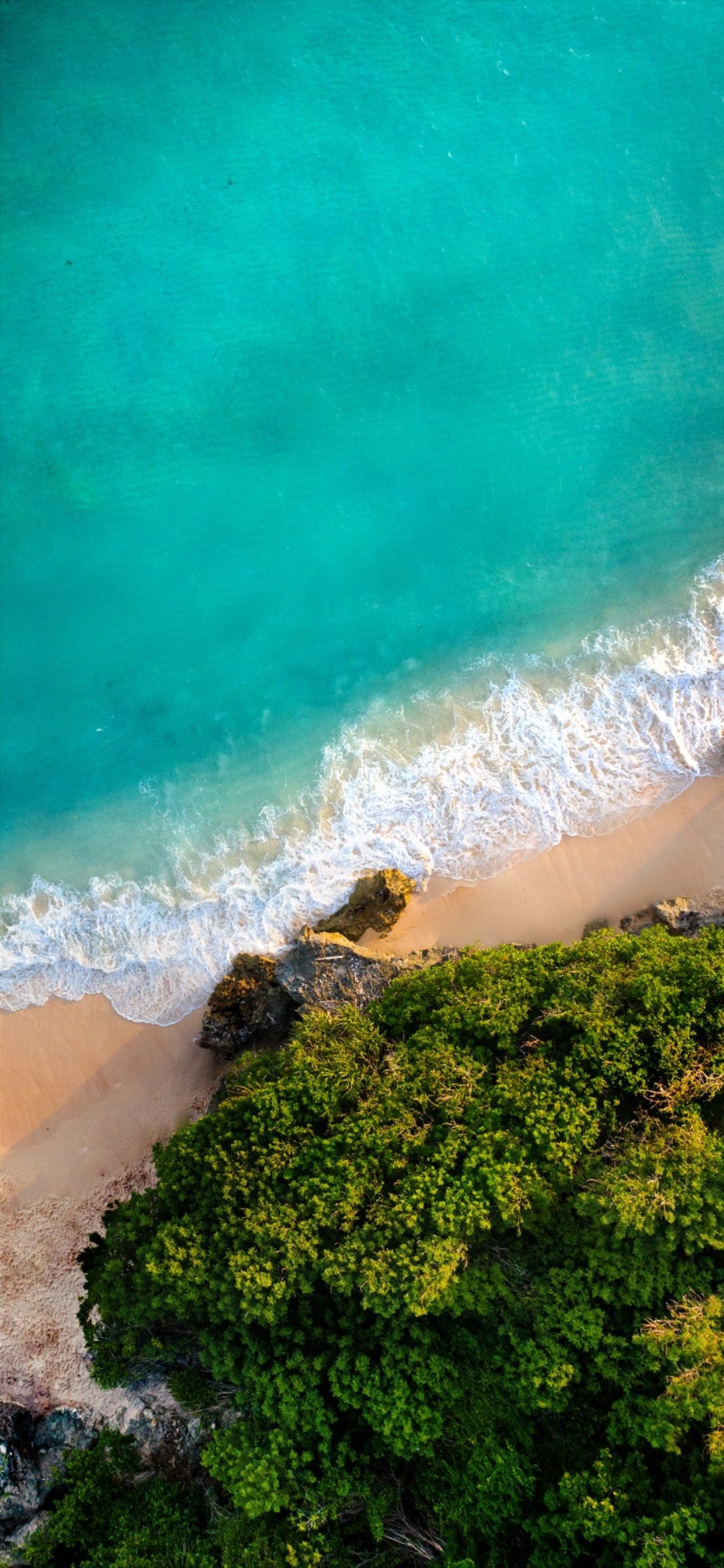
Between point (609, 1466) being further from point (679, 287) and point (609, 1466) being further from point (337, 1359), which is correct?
point (679, 287)

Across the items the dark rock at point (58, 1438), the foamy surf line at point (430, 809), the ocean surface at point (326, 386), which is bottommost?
the dark rock at point (58, 1438)

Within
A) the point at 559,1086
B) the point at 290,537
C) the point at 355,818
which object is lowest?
the point at 559,1086

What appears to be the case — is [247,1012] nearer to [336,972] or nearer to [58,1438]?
[336,972]

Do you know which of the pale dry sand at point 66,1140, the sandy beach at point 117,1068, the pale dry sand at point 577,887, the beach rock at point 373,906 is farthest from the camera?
the pale dry sand at point 577,887

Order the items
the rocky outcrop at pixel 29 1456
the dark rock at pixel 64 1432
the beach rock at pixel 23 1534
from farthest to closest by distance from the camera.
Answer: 1. the dark rock at pixel 64 1432
2. the rocky outcrop at pixel 29 1456
3. the beach rock at pixel 23 1534

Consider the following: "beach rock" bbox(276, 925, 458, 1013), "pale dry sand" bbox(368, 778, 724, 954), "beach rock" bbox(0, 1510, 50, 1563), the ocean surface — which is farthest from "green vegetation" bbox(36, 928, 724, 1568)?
the ocean surface

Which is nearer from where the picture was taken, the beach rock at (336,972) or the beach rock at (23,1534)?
the beach rock at (23,1534)

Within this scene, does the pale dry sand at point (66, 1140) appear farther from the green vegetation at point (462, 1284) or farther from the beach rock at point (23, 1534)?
the green vegetation at point (462, 1284)

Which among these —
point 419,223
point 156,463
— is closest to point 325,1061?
point 156,463

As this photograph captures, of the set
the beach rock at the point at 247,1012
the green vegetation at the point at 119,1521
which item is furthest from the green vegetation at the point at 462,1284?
the beach rock at the point at 247,1012
